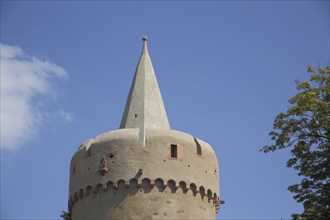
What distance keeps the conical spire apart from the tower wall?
1.16 metres

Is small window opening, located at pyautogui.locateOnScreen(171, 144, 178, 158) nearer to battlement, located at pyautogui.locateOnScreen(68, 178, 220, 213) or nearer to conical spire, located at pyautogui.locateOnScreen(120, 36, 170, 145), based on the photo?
battlement, located at pyautogui.locateOnScreen(68, 178, 220, 213)

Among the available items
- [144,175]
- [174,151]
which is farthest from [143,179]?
[174,151]

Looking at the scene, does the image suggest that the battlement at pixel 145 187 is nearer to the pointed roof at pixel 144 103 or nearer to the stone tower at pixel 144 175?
the stone tower at pixel 144 175

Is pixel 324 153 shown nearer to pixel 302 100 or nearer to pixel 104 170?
pixel 302 100

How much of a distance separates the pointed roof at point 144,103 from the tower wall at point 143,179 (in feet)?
3.85

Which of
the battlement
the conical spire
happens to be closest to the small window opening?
the battlement

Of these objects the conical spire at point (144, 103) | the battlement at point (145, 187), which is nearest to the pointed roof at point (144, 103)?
the conical spire at point (144, 103)

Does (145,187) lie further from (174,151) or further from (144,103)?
(144,103)

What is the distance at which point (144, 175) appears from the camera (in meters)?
25.3

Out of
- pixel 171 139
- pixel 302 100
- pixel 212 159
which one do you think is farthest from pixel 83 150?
pixel 302 100

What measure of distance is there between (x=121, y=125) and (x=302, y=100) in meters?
9.38

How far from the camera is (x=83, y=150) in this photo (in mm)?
27156

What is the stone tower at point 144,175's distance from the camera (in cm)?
2506

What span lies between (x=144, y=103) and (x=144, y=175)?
4.44 metres
